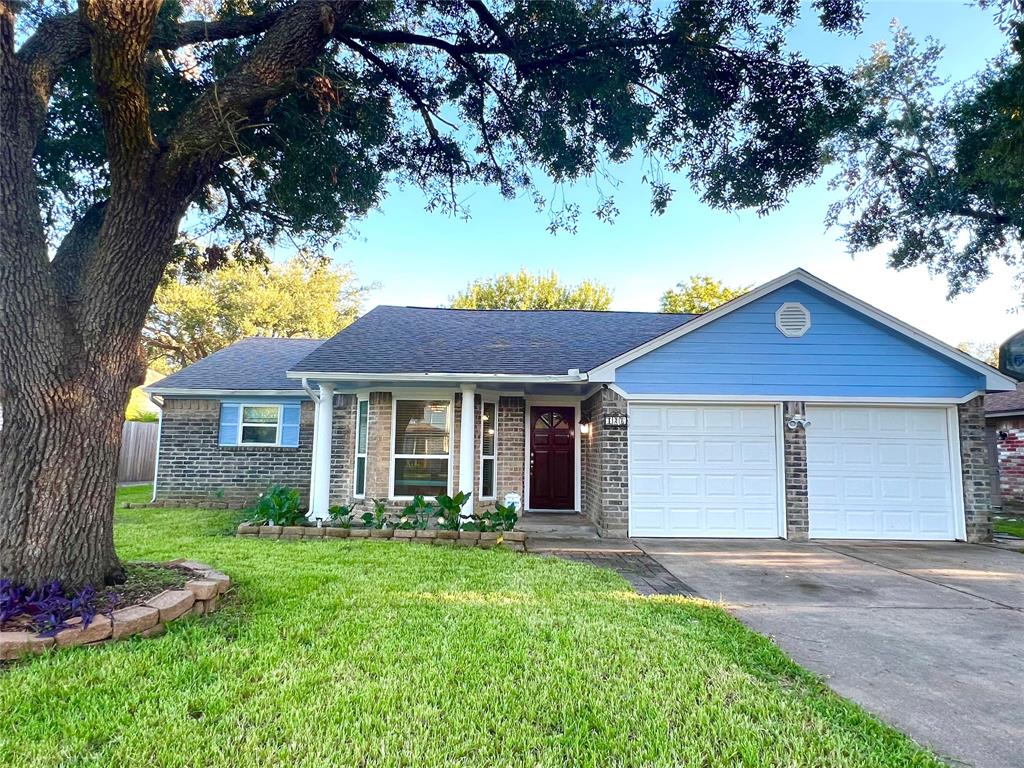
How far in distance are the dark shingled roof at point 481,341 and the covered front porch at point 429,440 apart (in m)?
0.35

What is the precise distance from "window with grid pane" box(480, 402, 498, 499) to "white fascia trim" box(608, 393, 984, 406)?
2726 mm

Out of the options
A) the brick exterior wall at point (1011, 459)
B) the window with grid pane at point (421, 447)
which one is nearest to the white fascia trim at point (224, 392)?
the window with grid pane at point (421, 447)

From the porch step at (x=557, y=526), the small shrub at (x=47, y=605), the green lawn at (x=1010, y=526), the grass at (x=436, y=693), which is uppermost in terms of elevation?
the small shrub at (x=47, y=605)

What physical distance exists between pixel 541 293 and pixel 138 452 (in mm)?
19960

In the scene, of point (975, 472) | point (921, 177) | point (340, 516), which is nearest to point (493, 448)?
point (340, 516)

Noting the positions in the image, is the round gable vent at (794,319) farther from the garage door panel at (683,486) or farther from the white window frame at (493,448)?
the white window frame at (493,448)

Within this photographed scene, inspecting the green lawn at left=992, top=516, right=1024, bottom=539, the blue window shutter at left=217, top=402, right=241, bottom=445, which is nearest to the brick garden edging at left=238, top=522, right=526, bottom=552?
the blue window shutter at left=217, top=402, right=241, bottom=445

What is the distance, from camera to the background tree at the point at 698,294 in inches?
1093

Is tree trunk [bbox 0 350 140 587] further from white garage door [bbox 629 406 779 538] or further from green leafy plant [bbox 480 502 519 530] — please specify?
white garage door [bbox 629 406 779 538]

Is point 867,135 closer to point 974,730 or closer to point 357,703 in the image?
point 974,730

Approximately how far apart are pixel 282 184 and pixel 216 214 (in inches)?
67.1

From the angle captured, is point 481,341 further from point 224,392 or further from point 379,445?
point 224,392

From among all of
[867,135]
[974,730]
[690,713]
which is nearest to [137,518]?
[690,713]

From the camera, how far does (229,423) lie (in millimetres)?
11539
